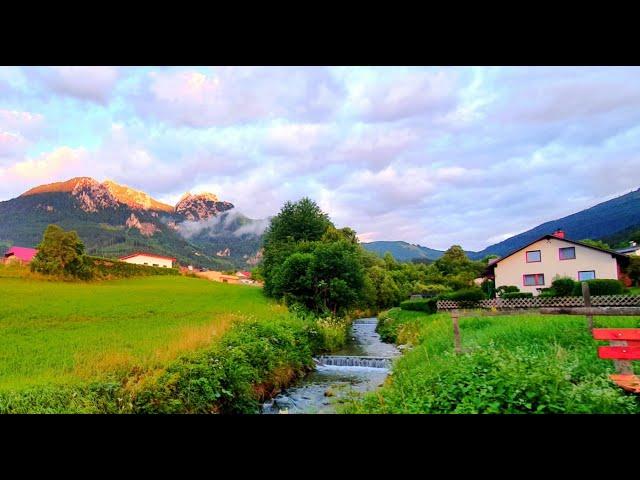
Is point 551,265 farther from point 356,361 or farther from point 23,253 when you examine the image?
point 23,253

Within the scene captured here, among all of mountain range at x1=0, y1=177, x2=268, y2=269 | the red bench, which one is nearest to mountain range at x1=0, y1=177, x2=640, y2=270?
mountain range at x1=0, y1=177, x2=268, y2=269

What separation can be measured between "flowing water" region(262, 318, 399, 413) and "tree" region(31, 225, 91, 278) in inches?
276

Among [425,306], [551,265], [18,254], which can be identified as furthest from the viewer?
[425,306]

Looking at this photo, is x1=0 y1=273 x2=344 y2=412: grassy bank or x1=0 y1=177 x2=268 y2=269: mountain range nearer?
x1=0 y1=273 x2=344 y2=412: grassy bank

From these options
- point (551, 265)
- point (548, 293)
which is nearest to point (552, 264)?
point (551, 265)

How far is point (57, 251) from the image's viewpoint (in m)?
10.0

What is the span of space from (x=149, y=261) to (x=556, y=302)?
48.0 feet

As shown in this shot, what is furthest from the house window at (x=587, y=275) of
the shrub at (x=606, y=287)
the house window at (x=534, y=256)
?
the house window at (x=534, y=256)

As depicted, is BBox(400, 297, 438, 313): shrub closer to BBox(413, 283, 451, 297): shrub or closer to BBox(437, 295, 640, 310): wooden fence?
BBox(437, 295, 640, 310): wooden fence

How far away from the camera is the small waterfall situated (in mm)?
8711
